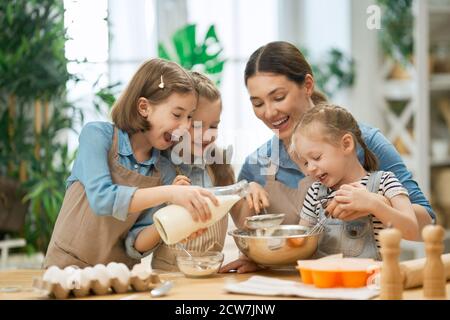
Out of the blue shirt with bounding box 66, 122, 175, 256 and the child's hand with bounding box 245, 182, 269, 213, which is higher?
the blue shirt with bounding box 66, 122, 175, 256

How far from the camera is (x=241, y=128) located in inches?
143

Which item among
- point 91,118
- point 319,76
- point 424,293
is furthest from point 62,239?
point 319,76

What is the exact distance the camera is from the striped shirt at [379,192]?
144 cm

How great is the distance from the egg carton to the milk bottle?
10 cm

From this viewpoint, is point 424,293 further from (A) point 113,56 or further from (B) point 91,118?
(A) point 113,56

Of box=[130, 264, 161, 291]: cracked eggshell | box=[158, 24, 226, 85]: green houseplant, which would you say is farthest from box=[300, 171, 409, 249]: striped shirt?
box=[158, 24, 226, 85]: green houseplant

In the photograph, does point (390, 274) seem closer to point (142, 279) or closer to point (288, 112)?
point (142, 279)

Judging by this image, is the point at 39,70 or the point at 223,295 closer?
the point at 223,295

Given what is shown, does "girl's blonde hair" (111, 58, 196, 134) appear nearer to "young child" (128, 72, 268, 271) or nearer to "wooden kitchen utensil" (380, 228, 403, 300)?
"young child" (128, 72, 268, 271)

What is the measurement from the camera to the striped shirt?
56.8 inches

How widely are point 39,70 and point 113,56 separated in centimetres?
60

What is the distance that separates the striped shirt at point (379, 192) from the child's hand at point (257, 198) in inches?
3.2

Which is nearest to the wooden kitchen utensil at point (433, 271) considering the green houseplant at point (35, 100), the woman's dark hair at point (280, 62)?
the woman's dark hair at point (280, 62)

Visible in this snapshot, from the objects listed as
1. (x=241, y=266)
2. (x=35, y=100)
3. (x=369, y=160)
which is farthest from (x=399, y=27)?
(x=241, y=266)
